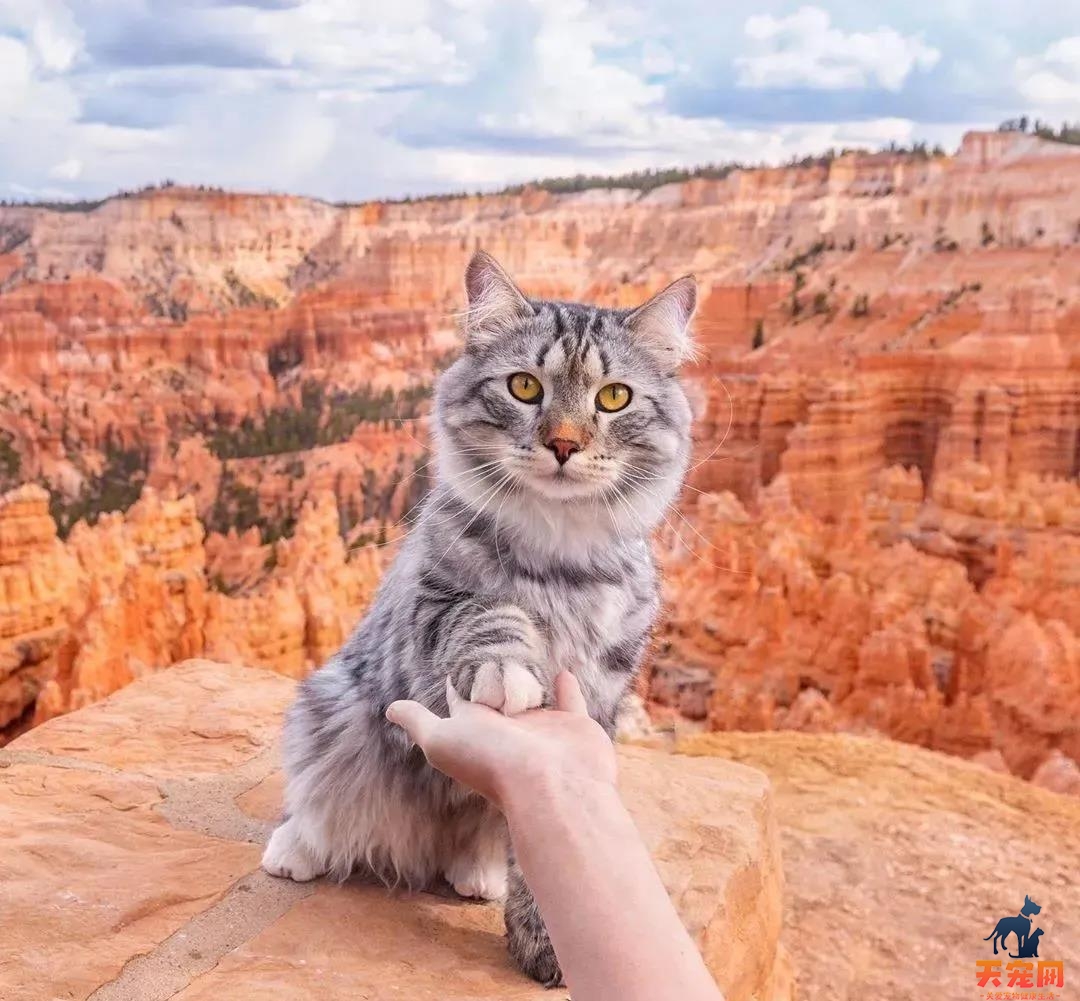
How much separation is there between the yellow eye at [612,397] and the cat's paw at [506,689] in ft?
2.11

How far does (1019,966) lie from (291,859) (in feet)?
8.97

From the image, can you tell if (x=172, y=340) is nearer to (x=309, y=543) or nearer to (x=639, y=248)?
(x=639, y=248)

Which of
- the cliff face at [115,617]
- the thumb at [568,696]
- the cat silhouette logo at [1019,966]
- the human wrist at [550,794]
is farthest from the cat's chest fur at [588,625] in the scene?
the cliff face at [115,617]

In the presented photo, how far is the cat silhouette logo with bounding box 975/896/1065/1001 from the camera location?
3.35 metres

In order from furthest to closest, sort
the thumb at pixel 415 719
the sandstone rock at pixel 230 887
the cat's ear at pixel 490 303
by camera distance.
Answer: the cat's ear at pixel 490 303 → the sandstone rock at pixel 230 887 → the thumb at pixel 415 719

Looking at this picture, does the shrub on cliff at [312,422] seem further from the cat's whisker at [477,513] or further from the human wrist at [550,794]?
the human wrist at [550,794]

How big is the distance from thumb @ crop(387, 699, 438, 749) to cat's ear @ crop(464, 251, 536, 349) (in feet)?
2.96

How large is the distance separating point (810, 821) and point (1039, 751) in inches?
270

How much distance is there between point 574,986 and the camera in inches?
46.4

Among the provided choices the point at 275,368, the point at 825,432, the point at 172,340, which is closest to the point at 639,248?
the point at 275,368

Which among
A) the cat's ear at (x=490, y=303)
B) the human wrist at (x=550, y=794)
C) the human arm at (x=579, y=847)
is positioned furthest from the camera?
the cat's ear at (x=490, y=303)

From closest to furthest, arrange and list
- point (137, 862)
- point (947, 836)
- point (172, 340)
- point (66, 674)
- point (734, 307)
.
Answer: point (137, 862) → point (947, 836) → point (66, 674) → point (734, 307) → point (172, 340)

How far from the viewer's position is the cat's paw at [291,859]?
2.23 metres

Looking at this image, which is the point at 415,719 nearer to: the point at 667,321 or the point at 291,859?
the point at 291,859
